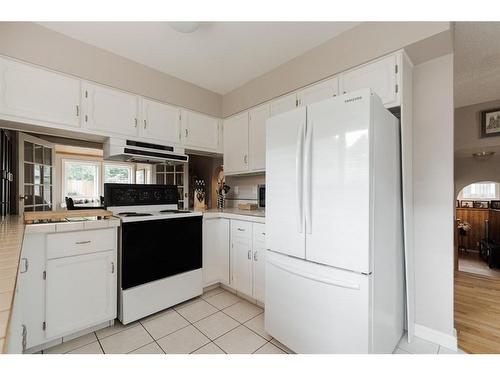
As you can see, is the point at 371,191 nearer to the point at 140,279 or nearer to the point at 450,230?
the point at 450,230

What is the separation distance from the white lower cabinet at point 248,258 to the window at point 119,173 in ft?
4.70

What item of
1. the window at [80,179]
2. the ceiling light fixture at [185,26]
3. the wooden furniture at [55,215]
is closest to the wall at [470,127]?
the ceiling light fixture at [185,26]

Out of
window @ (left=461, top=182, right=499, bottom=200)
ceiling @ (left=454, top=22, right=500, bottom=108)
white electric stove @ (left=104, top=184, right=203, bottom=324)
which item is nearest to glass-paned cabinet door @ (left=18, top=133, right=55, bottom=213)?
white electric stove @ (left=104, top=184, right=203, bottom=324)

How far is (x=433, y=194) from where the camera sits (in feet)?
5.97

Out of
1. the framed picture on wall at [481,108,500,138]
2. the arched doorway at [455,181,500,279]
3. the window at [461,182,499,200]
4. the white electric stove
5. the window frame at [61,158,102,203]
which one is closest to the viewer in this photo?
the white electric stove

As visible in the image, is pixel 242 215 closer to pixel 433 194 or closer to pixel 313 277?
pixel 313 277

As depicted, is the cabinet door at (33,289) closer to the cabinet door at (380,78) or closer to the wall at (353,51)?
the wall at (353,51)

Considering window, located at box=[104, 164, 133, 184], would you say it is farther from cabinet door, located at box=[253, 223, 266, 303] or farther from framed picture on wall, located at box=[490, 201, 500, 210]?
framed picture on wall, located at box=[490, 201, 500, 210]

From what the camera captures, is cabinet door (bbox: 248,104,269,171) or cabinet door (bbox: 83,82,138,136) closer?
cabinet door (bbox: 83,82,138,136)

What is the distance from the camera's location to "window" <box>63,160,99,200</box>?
4262 millimetres

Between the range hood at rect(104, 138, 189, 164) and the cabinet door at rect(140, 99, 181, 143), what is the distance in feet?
0.37

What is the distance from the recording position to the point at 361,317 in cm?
130

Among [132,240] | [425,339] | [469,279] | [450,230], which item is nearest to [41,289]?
[132,240]

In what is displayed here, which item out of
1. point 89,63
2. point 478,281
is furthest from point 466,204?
point 89,63
